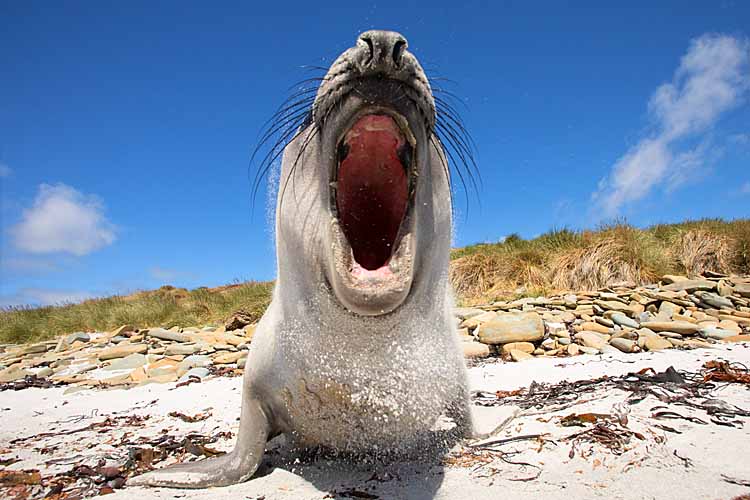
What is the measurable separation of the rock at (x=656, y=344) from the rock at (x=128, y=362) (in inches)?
296

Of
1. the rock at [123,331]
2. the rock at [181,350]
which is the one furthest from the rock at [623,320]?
the rock at [123,331]

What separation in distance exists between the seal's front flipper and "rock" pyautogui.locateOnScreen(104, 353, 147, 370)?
6082 millimetres

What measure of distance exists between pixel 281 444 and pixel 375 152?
6.07ft

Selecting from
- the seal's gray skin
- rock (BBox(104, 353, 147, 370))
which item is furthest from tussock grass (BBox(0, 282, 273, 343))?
the seal's gray skin

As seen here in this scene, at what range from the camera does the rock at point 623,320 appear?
7544 millimetres

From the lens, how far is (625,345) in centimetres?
643

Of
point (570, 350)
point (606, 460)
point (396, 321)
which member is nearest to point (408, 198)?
point (396, 321)

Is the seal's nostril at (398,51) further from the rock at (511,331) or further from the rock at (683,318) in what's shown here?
the rock at (683,318)

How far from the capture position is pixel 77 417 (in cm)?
506

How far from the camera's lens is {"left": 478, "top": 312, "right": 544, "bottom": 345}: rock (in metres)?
6.98

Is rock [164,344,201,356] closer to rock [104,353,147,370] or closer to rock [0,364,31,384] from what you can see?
rock [104,353,147,370]

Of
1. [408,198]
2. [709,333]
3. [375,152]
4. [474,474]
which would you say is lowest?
[474,474]

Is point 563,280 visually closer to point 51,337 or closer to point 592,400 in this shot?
point 592,400

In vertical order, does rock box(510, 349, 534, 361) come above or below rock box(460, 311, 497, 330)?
below
